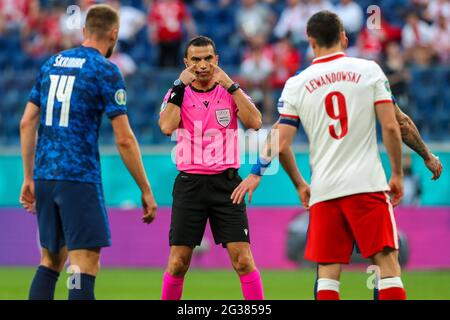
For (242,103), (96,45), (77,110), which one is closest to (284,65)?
(242,103)

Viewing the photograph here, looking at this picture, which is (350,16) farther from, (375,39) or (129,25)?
(129,25)

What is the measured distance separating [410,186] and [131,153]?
877 centimetres

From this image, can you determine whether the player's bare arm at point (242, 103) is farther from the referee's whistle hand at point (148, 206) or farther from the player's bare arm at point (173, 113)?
the referee's whistle hand at point (148, 206)

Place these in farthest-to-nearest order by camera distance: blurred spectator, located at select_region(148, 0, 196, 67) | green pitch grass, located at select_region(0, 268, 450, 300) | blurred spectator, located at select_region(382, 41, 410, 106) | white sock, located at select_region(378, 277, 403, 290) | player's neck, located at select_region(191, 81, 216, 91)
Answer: blurred spectator, located at select_region(148, 0, 196, 67)
blurred spectator, located at select_region(382, 41, 410, 106)
green pitch grass, located at select_region(0, 268, 450, 300)
player's neck, located at select_region(191, 81, 216, 91)
white sock, located at select_region(378, 277, 403, 290)

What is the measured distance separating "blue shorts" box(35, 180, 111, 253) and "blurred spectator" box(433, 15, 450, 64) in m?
11.2

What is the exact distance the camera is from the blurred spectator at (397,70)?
1530 centimetres

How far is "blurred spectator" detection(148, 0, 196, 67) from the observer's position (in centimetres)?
1823

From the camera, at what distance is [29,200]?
770 centimetres

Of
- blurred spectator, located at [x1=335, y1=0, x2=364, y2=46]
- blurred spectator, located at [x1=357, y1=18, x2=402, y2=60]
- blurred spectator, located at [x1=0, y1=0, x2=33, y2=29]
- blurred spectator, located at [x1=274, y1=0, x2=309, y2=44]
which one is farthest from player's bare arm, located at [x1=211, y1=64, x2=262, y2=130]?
blurred spectator, located at [x1=0, y1=0, x2=33, y2=29]

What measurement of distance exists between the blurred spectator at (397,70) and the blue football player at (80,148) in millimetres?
8189

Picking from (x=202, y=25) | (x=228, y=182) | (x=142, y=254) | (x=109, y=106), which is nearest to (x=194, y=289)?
(x=142, y=254)

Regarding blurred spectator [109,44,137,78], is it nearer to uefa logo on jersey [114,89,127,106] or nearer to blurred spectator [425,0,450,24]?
blurred spectator [425,0,450,24]
